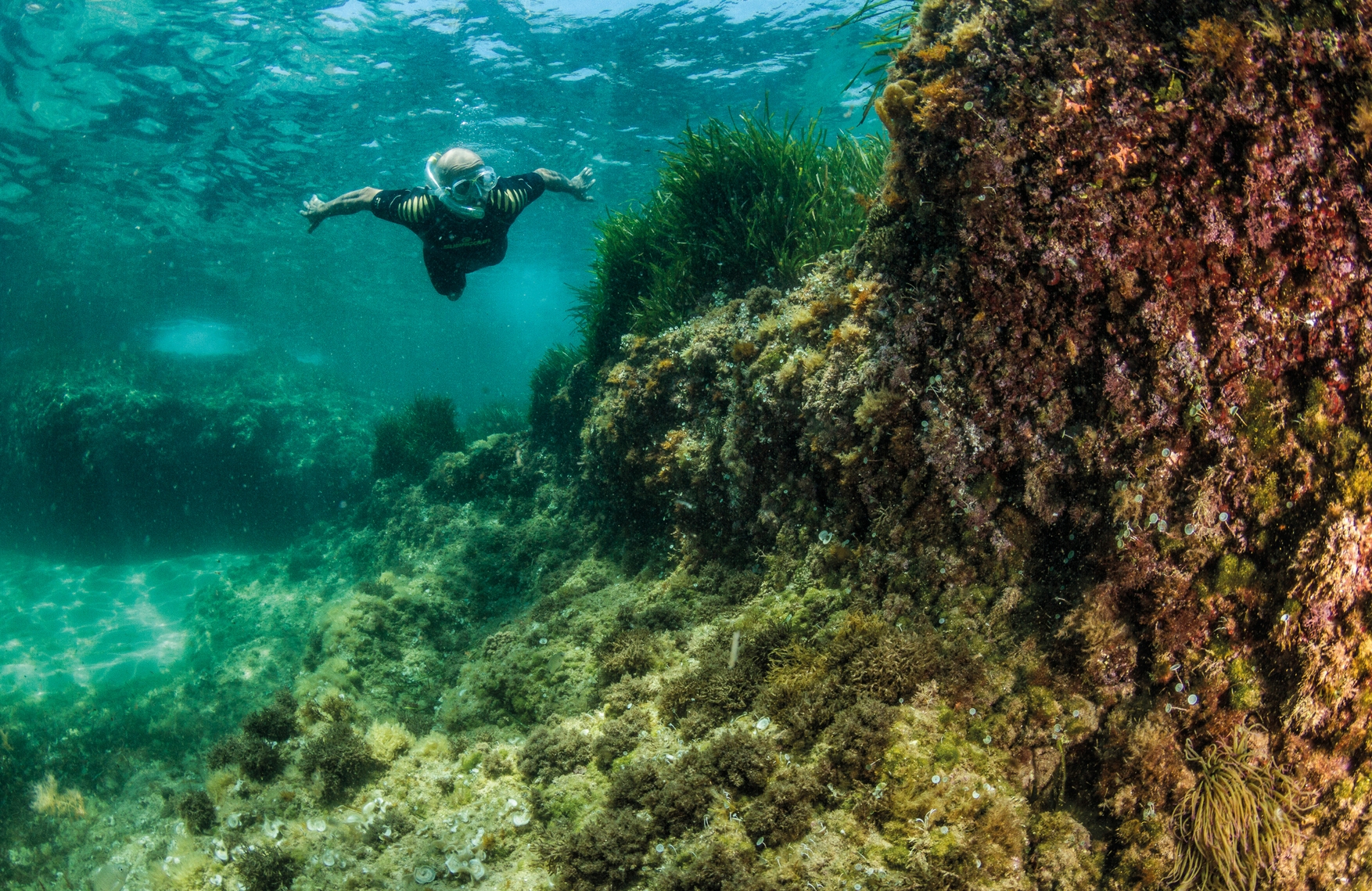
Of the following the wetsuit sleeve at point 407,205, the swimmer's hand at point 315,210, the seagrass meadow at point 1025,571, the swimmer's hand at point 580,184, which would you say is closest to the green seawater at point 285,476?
the seagrass meadow at point 1025,571

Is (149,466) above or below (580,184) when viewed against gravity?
below

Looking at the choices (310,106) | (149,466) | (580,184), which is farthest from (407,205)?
(149,466)

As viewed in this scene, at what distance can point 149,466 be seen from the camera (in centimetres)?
1772

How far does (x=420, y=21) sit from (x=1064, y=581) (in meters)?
19.6

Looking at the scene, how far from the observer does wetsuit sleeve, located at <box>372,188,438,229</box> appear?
7312 mm

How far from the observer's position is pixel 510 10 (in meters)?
15.8

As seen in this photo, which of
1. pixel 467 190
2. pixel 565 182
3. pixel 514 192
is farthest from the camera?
pixel 565 182

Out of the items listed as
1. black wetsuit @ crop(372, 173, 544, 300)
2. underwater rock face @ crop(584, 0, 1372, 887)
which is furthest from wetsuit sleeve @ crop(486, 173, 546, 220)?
underwater rock face @ crop(584, 0, 1372, 887)

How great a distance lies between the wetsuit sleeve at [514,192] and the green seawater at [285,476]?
1.64 meters

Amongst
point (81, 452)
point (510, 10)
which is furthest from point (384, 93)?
point (81, 452)

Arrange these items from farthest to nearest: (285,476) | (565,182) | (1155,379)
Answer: (285,476) → (565,182) → (1155,379)

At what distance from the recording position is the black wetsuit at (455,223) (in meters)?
7.37

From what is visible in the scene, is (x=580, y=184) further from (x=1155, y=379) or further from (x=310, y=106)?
(x=310, y=106)

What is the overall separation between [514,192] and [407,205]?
4.31ft
